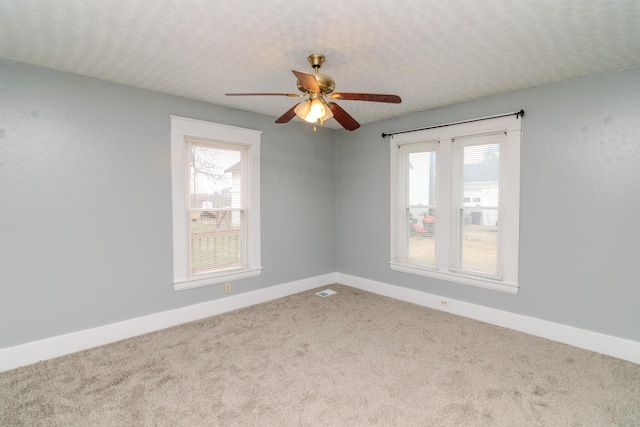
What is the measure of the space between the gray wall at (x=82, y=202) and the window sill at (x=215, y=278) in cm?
8

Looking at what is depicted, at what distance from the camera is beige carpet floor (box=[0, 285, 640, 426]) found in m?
2.03

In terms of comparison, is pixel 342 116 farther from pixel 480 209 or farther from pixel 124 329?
pixel 124 329

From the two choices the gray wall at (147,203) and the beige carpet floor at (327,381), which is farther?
the gray wall at (147,203)

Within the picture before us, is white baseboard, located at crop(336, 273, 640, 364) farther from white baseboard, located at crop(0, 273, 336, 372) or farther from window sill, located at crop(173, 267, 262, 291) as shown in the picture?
window sill, located at crop(173, 267, 262, 291)

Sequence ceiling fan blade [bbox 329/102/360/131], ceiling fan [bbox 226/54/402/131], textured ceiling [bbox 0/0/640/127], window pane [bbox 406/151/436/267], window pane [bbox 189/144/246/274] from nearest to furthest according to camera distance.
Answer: textured ceiling [bbox 0/0/640/127] < ceiling fan [bbox 226/54/402/131] < ceiling fan blade [bbox 329/102/360/131] < window pane [bbox 189/144/246/274] < window pane [bbox 406/151/436/267]

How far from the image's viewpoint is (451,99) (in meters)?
3.63

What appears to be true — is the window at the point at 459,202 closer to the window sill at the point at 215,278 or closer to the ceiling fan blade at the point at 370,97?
the ceiling fan blade at the point at 370,97

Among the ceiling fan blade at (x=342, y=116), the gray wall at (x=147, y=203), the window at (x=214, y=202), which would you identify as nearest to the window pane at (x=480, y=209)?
the gray wall at (x=147, y=203)

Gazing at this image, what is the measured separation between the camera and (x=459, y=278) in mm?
3820

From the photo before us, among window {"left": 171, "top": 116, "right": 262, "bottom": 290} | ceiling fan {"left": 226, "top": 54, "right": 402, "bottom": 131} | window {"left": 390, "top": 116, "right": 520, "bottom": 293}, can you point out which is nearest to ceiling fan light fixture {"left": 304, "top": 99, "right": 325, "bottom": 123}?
ceiling fan {"left": 226, "top": 54, "right": 402, "bottom": 131}

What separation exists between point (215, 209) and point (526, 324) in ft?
12.2

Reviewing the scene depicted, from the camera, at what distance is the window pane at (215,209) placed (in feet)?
12.2

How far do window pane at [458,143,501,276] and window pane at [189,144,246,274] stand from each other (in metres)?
2.84

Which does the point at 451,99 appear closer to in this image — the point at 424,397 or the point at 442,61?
the point at 442,61
